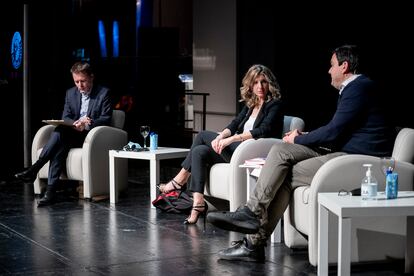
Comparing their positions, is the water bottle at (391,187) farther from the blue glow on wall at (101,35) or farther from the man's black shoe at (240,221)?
the blue glow on wall at (101,35)

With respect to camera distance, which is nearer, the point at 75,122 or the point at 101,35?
the point at 75,122

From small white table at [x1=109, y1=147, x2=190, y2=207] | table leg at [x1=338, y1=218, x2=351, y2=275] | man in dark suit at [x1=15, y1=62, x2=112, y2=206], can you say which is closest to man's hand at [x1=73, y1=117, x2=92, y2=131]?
man in dark suit at [x1=15, y1=62, x2=112, y2=206]

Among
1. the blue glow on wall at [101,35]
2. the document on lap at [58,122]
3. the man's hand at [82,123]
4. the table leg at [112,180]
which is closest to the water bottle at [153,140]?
the table leg at [112,180]

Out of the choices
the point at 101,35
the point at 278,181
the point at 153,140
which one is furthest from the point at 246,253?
the point at 101,35

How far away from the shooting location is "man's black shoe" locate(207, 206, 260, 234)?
462 centimetres

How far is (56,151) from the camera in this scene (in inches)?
283

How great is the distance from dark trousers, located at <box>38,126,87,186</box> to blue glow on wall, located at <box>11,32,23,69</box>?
348cm

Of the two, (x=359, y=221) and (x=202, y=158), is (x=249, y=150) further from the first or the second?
(x=359, y=221)

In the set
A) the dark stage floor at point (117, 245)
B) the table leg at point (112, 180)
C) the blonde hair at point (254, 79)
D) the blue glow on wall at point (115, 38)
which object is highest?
the blue glow on wall at point (115, 38)

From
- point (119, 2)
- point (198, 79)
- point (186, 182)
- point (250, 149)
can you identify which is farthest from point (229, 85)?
point (119, 2)

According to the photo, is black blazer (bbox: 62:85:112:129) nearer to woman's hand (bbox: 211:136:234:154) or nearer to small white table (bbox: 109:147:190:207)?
small white table (bbox: 109:147:190:207)

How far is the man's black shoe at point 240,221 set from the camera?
4621 millimetres

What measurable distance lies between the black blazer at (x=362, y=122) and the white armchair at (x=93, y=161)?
298cm

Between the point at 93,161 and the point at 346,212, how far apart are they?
12.1 ft
